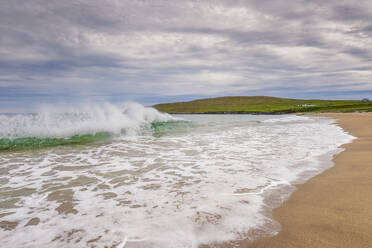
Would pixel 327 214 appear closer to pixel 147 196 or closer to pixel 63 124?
pixel 147 196

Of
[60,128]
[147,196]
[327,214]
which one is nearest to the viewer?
[327,214]

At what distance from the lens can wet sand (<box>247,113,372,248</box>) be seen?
2924 mm

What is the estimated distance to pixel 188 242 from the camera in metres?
3.04

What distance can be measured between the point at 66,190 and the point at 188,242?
329cm

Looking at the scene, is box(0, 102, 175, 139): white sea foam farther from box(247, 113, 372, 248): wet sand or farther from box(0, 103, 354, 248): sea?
box(247, 113, 372, 248): wet sand

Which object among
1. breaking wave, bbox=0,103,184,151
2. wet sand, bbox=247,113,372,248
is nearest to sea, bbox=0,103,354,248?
wet sand, bbox=247,113,372,248

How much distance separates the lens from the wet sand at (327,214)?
9.59 feet

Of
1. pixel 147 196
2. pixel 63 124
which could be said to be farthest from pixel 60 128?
pixel 147 196

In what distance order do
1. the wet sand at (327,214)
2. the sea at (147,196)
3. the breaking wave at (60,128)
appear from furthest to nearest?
the breaking wave at (60,128) → the sea at (147,196) → the wet sand at (327,214)

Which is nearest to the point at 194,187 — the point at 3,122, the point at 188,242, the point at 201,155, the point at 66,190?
the point at 188,242

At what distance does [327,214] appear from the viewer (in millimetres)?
3635

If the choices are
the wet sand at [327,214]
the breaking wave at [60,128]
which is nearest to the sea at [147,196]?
the wet sand at [327,214]

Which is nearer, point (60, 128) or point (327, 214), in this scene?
point (327, 214)

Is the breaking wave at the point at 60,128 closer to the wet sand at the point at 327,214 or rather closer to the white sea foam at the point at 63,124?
the white sea foam at the point at 63,124
